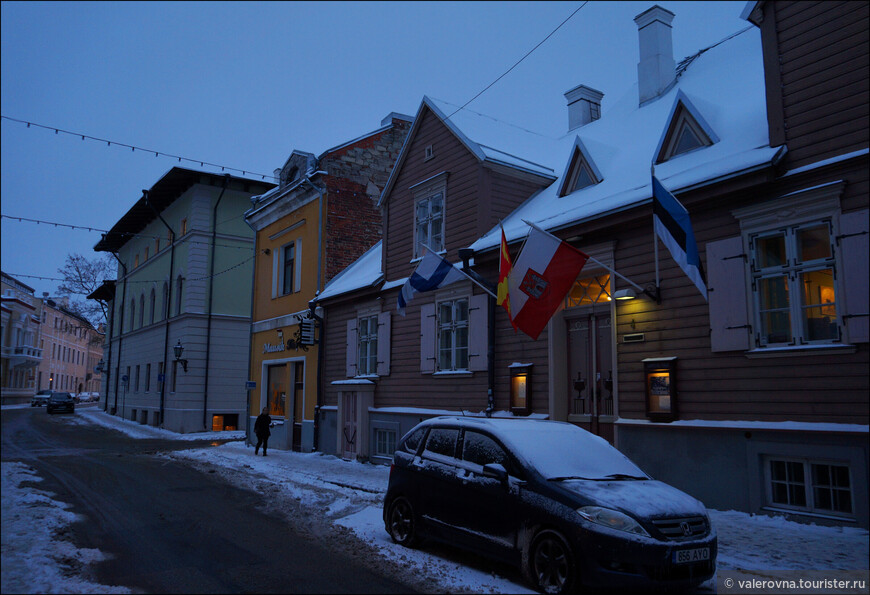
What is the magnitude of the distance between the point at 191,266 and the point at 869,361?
97.8ft

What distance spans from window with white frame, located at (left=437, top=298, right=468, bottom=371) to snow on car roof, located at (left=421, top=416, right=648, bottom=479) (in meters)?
7.27

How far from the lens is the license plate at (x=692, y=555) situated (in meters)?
6.18

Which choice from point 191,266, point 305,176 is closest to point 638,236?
point 305,176

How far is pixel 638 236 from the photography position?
11648 millimetres

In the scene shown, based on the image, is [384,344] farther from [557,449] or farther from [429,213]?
[557,449]

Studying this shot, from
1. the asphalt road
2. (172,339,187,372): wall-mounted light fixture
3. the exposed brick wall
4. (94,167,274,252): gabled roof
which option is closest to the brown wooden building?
the asphalt road

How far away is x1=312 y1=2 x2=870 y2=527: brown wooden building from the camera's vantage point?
29.3ft

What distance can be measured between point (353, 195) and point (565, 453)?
16777 millimetres

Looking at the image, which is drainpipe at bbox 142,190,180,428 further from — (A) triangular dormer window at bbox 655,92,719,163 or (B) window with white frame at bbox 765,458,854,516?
(B) window with white frame at bbox 765,458,854,516

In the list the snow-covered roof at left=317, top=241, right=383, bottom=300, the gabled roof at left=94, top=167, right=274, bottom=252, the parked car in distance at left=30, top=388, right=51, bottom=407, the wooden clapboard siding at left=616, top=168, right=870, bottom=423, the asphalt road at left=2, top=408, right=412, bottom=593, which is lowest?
the asphalt road at left=2, top=408, right=412, bottom=593

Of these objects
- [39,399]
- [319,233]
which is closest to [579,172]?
[319,233]

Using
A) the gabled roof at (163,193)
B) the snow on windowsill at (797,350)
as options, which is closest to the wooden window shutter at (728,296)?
the snow on windowsill at (797,350)

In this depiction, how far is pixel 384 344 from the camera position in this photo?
18.4m

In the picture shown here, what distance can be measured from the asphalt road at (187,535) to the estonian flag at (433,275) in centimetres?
544
